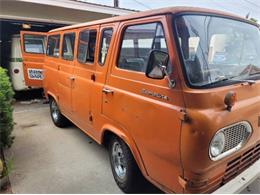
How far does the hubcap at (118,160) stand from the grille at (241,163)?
124cm

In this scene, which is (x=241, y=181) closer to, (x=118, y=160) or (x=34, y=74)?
(x=118, y=160)

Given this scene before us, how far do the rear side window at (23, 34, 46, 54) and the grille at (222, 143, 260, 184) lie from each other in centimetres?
681

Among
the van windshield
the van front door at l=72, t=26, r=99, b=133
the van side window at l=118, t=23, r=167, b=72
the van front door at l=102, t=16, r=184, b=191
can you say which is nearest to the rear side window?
the van front door at l=72, t=26, r=99, b=133

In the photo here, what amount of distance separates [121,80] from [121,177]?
4.16 feet

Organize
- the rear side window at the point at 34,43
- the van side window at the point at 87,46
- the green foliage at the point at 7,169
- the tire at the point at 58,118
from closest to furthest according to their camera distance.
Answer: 1. the green foliage at the point at 7,169
2. the van side window at the point at 87,46
3. the tire at the point at 58,118
4. the rear side window at the point at 34,43

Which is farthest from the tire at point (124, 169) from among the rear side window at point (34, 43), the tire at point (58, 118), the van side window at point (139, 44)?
the rear side window at point (34, 43)

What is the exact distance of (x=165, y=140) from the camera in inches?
85.9

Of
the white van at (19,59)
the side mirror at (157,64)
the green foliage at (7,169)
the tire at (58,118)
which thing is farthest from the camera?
the white van at (19,59)

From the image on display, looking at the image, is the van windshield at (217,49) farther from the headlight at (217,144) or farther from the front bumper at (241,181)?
the front bumper at (241,181)

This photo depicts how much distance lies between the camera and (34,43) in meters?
7.68

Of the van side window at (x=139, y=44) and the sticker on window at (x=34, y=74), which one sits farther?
the sticker on window at (x=34, y=74)

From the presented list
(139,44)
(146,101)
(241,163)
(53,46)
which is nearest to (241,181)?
(241,163)

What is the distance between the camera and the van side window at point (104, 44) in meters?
3.09

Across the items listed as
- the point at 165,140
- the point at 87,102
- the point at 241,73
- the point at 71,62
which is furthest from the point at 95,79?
the point at 241,73
